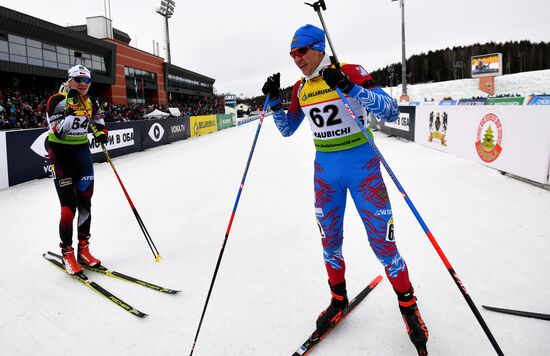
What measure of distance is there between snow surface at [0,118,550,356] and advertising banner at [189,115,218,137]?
15.8 metres

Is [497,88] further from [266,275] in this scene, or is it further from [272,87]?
[272,87]

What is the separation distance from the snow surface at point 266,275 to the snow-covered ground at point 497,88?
5551 cm

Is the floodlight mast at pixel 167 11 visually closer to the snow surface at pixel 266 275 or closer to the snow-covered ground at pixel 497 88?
the snow-covered ground at pixel 497 88

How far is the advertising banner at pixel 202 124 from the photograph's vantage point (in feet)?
72.2

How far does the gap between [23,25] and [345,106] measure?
31.7 metres

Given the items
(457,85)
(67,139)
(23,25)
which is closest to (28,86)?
(23,25)

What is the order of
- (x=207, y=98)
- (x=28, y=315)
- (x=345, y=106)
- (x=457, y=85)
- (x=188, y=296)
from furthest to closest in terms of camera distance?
(x=207, y=98) → (x=457, y=85) → (x=188, y=296) → (x=28, y=315) → (x=345, y=106)

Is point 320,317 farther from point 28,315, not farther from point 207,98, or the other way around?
point 207,98

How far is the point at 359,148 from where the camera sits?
2.31 meters

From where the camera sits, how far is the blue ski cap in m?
2.23


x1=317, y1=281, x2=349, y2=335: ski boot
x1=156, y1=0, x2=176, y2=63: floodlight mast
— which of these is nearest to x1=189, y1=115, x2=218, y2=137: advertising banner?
x1=317, y1=281, x2=349, y2=335: ski boot

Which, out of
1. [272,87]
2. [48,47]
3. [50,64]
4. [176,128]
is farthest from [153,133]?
[48,47]

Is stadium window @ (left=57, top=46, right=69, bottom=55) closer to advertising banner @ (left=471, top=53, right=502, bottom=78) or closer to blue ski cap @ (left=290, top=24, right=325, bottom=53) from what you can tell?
blue ski cap @ (left=290, top=24, right=325, bottom=53)

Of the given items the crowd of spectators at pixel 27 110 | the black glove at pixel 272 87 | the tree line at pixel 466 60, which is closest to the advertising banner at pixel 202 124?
the crowd of spectators at pixel 27 110
